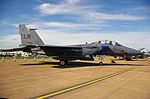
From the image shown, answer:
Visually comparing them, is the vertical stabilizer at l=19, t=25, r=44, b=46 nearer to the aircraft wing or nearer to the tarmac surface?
the aircraft wing

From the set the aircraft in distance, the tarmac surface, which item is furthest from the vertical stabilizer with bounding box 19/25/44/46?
the tarmac surface

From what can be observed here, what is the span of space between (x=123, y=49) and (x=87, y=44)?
4176mm

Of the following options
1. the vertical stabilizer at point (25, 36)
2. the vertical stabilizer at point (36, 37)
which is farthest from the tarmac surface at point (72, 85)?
the vertical stabilizer at point (36, 37)

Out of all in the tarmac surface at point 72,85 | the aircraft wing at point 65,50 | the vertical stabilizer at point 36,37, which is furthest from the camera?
the vertical stabilizer at point 36,37

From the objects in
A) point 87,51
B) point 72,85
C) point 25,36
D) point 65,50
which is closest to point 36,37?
point 25,36

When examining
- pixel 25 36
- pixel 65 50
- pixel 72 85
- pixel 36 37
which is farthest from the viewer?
pixel 36 37

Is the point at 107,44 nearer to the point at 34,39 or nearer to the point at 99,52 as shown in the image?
the point at 99,52

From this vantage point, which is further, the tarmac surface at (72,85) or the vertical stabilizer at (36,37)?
the vertical stabilizer at (36,37)

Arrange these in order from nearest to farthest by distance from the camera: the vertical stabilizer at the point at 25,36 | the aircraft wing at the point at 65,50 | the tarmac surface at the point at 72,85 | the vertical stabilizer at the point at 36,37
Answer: the tarmac surface at the point at 72,85, the aircraft wing at the point at 65,50, the vertical stabilizer at the point at 25,36, the vertical stabilizer at the point at 36,37

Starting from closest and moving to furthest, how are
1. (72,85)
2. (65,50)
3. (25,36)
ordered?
1. (72,85)
2. (65,50)
3. (25,36)

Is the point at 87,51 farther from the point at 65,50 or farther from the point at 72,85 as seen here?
the point at 72,85

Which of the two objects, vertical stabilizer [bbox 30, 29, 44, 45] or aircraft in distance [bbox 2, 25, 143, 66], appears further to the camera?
vertical stabilizer [bbox 30, 29, 44, 45]

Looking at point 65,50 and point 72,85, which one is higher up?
point 65,50

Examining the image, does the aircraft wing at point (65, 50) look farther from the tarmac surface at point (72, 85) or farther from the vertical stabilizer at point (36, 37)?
the tarmac surface at point (72, 85)
